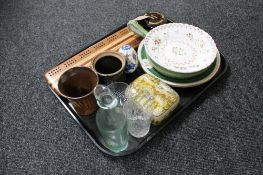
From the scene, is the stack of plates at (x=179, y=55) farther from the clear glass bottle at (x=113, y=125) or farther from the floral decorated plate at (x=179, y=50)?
the clear glass bottle at (x=113, y=125)

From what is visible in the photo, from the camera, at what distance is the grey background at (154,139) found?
0.66 meters

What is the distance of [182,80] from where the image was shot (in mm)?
697

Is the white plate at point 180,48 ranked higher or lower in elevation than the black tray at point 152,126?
higher

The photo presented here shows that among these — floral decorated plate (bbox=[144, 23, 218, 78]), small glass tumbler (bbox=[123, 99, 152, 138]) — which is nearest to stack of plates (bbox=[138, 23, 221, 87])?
floral decorated plate (bbox=[144, 23, 218, 78])

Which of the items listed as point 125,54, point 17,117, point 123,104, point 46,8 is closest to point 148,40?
point 125,54

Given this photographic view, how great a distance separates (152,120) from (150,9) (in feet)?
1.96

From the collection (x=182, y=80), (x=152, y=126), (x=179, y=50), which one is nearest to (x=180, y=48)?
(x=179, y=50)

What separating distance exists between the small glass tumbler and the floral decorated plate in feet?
0.41

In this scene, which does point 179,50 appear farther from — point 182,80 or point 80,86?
point 80,86

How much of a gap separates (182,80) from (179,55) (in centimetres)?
8

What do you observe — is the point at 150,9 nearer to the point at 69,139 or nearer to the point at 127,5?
the point at 127,5

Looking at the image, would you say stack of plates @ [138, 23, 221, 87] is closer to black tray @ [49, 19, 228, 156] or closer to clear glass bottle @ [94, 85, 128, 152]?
black tray @ [49, 19, 228, 156]

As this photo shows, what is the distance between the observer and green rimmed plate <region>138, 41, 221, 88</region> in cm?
69

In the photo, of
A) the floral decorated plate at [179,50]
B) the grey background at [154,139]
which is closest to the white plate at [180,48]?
the floral decorated plate at [179,50]
